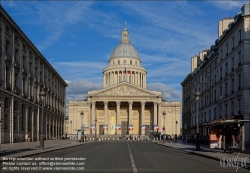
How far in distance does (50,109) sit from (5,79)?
34.0 metres

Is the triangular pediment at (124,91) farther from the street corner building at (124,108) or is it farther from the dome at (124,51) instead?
the dome at (124,51)

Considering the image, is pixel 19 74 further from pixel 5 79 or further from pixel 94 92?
pixel 94 92

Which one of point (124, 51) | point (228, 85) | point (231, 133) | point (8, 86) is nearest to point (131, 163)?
point (231, 133)

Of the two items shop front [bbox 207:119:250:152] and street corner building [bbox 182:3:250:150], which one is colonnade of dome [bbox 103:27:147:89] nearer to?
street corner building [bbox 182:3:250:150]

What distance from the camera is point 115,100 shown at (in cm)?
11950

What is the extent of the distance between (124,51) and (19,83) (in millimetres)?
103806

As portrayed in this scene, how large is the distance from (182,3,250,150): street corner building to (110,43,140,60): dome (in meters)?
79.5

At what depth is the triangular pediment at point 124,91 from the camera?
392 ft

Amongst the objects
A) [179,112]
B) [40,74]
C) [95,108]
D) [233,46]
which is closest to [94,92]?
[95,108]

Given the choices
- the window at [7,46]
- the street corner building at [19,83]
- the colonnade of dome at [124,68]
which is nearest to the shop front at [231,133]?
the street corner building at [19,83]

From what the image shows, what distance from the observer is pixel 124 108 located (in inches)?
5074

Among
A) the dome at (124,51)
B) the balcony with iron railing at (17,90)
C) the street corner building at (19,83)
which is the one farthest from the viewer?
the dome at (124,51)

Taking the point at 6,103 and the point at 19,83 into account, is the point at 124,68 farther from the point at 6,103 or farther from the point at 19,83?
the point at 6,103

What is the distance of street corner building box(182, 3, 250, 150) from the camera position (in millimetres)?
33906
